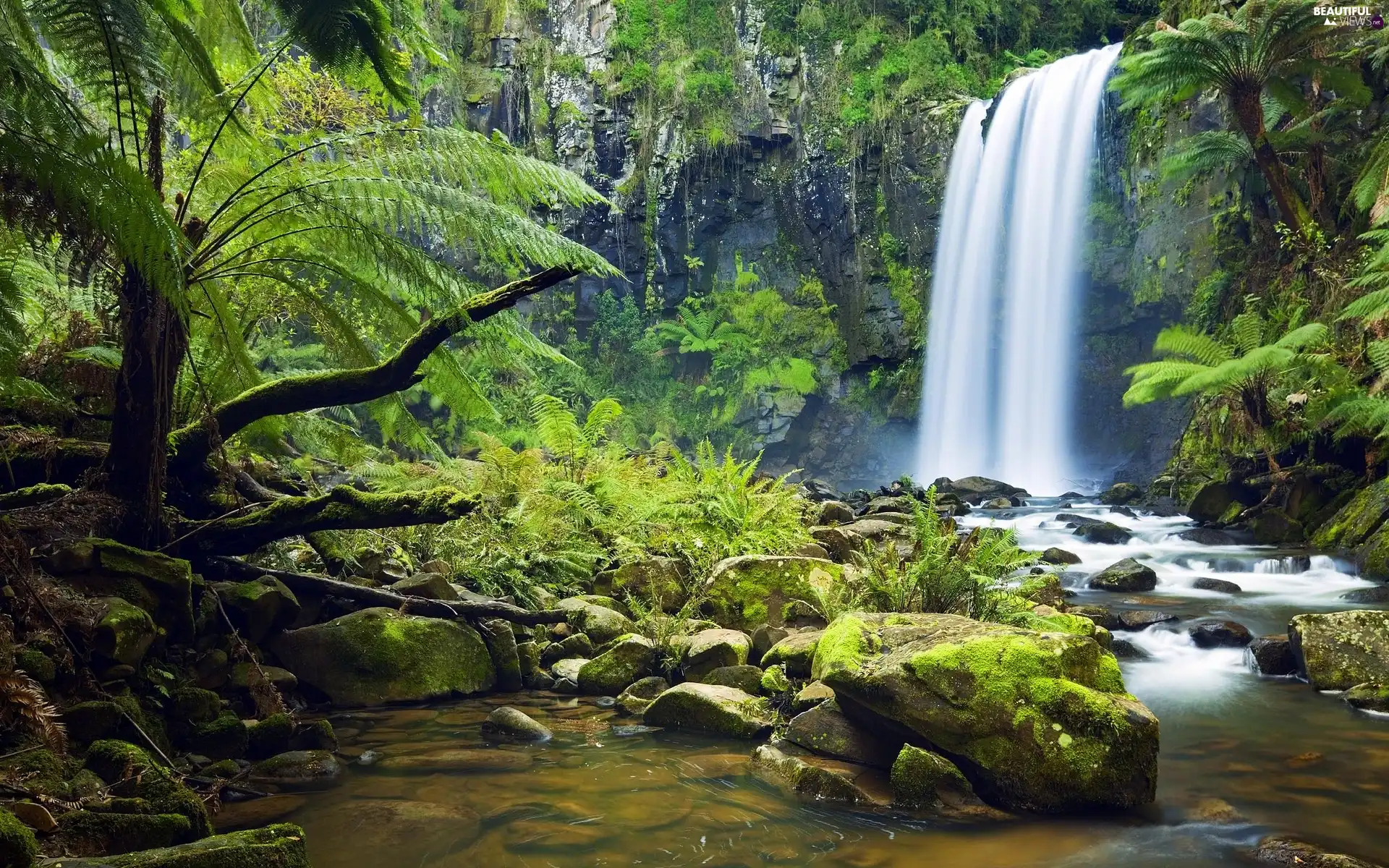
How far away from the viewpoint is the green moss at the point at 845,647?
3546mm

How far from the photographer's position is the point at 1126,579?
7711mm

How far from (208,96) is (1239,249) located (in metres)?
14.9

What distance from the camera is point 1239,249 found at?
13688 mm

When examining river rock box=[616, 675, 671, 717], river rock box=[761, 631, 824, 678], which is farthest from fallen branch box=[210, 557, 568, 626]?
river rock box=[761, 631, 824, 678]

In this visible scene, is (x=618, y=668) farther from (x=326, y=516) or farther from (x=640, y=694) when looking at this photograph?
(x=326, y=516)

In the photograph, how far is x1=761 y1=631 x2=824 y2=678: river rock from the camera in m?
4.31

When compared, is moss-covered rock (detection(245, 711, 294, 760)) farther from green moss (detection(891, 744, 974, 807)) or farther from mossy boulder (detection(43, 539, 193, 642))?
green moss (detection(891, 744, 974, 807))

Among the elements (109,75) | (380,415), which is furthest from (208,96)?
(380,415)

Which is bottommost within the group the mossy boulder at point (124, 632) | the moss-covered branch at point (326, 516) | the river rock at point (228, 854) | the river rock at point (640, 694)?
the river rock at point (640, 694)

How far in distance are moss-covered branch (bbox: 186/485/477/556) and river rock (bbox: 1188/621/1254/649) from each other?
192 inches

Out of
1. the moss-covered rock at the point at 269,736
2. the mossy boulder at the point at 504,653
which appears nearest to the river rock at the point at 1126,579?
the mossy boulder at the point at 504,653

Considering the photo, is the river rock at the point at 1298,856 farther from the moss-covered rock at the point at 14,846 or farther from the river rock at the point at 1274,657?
the moss-covered rock at the point at 14,846

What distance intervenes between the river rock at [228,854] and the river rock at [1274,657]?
17.5ft

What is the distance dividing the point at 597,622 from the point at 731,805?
8.44 feet
